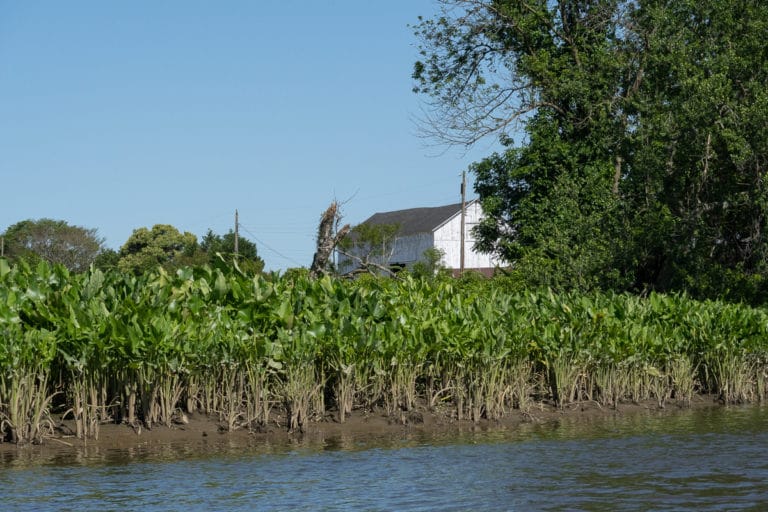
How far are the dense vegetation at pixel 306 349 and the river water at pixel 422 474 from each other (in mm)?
989

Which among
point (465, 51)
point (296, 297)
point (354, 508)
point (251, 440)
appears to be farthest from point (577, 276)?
point (354, 508)

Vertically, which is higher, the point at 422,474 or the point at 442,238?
the point at 442,238

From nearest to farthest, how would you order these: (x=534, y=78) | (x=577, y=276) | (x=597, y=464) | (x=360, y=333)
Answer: (x=597, y=464) < (x=360, y=333) < (x=577, y=276) < (x=534, y=78)

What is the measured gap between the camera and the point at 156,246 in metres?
88.6

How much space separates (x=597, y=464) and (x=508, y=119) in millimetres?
25066

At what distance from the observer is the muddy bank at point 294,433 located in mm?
13102

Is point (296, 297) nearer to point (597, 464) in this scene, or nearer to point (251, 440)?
point (251, 440)

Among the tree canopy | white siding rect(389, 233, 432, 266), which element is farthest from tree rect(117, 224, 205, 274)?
the tree canopy

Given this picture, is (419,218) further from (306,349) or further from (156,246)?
(306,349)

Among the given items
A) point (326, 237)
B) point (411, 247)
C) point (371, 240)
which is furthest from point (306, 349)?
point (411, 247)

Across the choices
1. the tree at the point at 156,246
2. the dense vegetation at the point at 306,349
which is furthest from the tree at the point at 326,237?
the tree at the point at 156,246

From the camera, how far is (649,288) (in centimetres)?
3044

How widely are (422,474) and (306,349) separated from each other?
141 inches

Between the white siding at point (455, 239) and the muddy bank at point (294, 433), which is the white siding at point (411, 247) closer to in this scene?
the white siding at point (455, 239)
